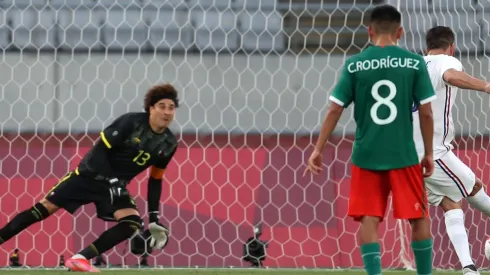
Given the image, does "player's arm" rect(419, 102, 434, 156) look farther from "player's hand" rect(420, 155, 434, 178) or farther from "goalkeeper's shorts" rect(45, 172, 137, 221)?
"goalkeeper's shorts" rect(45, 172, 137, 221)

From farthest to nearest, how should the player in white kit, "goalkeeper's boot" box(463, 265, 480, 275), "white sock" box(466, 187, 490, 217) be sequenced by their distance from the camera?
"white sock" box(466, 187, 490, 217)
the player in white kit
"goalkeeper's boot" box(463, 265, 480, 275)

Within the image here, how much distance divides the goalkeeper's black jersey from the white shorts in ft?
4.94

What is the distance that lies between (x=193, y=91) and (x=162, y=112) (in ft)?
7.60

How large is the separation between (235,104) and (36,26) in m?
1.70

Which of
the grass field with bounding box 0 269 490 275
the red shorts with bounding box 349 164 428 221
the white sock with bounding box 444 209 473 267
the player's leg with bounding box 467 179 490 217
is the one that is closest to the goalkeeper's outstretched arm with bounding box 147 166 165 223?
the grass field with bounding box 0 269 490 275

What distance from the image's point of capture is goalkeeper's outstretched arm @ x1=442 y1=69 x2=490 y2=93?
16.5ft

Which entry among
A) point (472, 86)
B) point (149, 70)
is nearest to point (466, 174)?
point (472, 86)

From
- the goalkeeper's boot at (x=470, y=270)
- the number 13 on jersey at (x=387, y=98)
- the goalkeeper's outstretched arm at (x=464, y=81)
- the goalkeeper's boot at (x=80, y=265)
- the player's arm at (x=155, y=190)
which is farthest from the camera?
the player's arm at (x=155, y=190)

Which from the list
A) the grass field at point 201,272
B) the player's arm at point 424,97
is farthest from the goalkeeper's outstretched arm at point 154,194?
the player's arm at point 424,97

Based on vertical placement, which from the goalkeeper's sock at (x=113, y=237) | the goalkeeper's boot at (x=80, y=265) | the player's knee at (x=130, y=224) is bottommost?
the goalkeeper's boot at (x=80, y=265)

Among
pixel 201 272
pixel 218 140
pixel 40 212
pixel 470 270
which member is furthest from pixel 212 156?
pixel 470 270

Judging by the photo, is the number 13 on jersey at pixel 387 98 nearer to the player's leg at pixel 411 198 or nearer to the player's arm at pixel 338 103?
the player's arm at pixel 338 103

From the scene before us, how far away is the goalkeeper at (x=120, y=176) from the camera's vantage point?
5.86 metres

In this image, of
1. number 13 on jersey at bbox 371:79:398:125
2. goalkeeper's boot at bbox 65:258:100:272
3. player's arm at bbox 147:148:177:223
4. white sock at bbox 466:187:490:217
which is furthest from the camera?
player's arm at bbox 147:148:177:223
